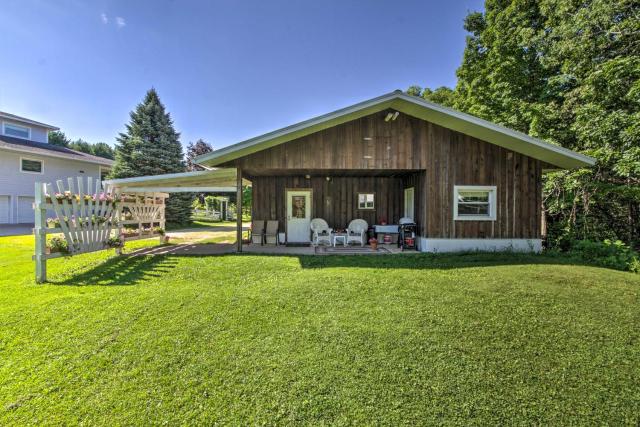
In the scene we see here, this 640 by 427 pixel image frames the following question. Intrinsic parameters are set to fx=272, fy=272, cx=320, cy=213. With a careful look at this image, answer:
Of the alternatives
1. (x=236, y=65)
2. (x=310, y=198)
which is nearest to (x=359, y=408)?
(x=310, y=198)

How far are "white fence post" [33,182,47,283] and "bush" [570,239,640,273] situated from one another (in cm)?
1214

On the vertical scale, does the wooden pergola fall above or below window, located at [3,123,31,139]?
below

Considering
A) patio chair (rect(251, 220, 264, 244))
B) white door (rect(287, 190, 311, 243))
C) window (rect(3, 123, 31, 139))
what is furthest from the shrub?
window (rect(3, 123, 31, 139))

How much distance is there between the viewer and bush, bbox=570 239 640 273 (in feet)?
20.6

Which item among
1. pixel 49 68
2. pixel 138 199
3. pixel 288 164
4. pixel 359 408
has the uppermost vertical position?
pixel 49 68

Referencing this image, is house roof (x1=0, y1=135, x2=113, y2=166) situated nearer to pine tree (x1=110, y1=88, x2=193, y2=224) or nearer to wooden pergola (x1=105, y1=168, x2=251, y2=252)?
pine tree (x1=110, y1=88, x2=193, y2=224)

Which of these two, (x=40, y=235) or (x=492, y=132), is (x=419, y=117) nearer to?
(x=492, y=132)

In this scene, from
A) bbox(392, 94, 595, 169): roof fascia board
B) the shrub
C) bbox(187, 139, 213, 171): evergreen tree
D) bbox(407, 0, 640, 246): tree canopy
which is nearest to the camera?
the shrub

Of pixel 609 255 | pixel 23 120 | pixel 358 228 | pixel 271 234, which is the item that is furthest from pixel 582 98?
pixel 23 120

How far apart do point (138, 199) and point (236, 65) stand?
6.89m

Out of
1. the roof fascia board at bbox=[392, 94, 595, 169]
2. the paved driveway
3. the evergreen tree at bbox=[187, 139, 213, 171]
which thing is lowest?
the paved driveway

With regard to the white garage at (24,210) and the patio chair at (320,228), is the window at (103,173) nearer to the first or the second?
the white garage at (24,210)

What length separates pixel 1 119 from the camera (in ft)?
55.6

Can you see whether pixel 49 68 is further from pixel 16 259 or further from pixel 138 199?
pixel 16 259
